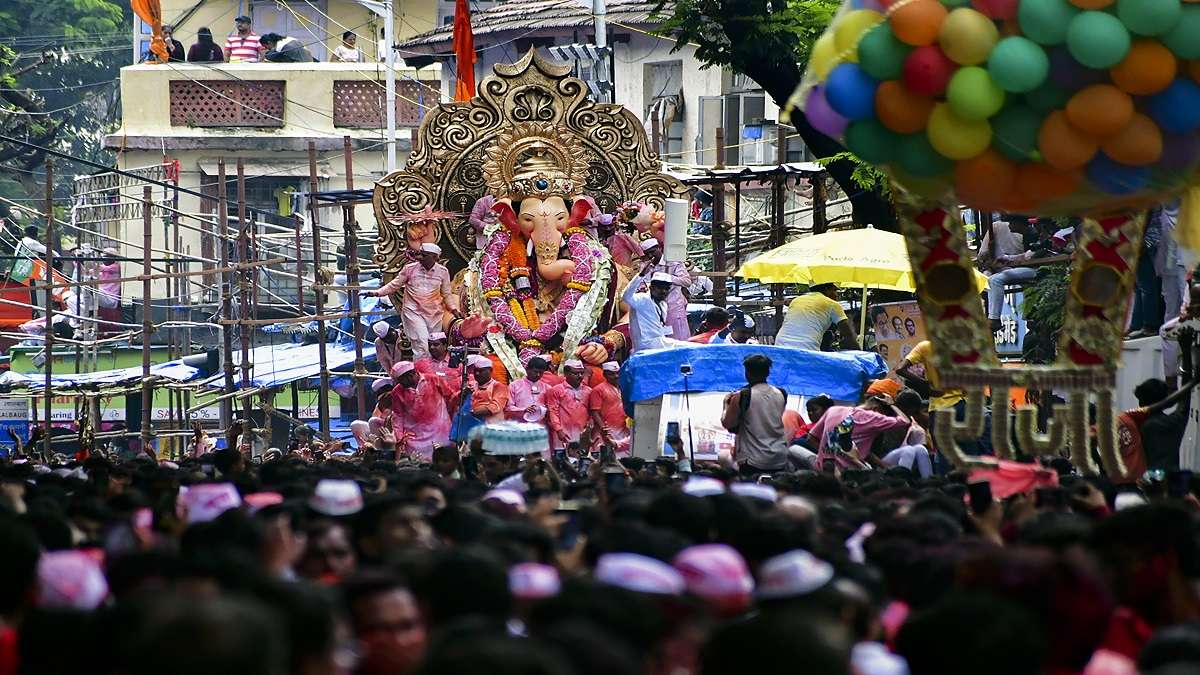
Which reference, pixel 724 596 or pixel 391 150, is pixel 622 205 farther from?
pixel 724 596

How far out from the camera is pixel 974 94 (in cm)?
895

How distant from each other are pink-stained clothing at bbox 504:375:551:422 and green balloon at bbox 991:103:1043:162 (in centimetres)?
933

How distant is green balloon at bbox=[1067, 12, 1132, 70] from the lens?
345 inches

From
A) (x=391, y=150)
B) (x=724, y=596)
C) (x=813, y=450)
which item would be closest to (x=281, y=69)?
(x=391, y=150)

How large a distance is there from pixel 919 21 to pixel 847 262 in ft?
23.7

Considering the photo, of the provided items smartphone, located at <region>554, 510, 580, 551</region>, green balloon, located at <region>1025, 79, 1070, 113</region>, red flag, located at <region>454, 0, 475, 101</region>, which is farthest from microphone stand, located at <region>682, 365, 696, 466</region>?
red flag, located at <region>454, 0, 475, 101</region>

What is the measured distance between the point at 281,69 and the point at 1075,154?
25.3 meters

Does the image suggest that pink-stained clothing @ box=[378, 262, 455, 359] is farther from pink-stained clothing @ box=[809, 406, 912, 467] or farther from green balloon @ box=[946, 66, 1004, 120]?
green balloon @ box=[946, 66, 1004, 120]

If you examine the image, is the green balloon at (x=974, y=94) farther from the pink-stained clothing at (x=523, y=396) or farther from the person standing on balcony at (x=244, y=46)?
the person standing on balcony at (x=244, y=46)

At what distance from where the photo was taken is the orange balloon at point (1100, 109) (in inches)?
349

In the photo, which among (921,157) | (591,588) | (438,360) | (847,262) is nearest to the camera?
(591,588)

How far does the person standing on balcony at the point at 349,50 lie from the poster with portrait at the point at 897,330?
16958mm

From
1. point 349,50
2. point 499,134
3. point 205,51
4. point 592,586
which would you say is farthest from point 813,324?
point 349,50

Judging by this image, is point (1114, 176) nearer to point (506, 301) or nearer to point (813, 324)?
point (813, 324)
